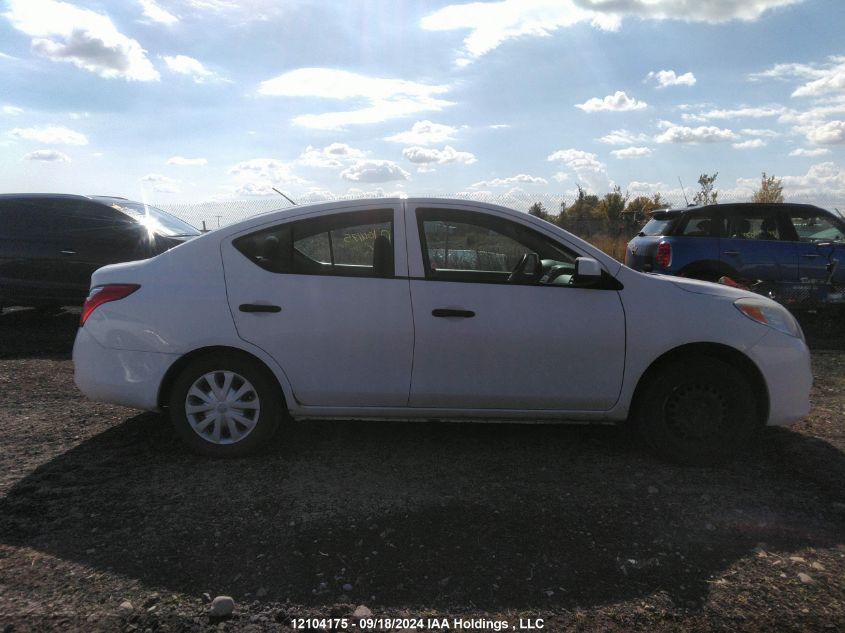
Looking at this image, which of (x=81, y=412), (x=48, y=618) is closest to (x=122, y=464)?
(x=81, y=412)

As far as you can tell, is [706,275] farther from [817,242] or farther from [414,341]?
[414,341]

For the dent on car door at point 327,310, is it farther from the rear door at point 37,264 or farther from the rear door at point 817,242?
the rear door at point 817,242

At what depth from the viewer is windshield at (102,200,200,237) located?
895 cm

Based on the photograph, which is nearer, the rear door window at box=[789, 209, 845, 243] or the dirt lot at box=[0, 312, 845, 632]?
the dirt lot at box=[0, 312, 845, 632]

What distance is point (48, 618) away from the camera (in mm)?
2613

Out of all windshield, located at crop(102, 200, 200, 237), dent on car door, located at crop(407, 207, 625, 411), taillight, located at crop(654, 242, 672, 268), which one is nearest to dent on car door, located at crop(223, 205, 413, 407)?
dent on car door, located at crop(407, 207, 625, 411)

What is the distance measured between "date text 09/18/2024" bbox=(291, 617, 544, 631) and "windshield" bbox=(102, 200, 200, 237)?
288 inches

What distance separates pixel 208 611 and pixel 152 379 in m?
1.86

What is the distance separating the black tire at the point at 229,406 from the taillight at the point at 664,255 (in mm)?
6431

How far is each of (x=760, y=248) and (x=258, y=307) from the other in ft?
24.9

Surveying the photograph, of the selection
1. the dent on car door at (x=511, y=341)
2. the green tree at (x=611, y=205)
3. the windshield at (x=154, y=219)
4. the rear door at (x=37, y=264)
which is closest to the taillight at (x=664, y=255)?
the dent on car door at (x=511, y=341)

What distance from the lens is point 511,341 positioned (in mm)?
4109

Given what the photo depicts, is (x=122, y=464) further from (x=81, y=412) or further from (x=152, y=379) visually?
(x=81, y=412)

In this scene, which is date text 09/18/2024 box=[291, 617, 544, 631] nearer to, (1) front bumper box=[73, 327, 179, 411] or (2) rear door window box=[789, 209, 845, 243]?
(1) front bumper box=[73, 327, 179, 411]
